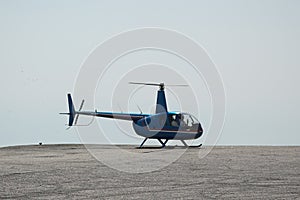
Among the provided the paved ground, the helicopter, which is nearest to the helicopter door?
the helicopter

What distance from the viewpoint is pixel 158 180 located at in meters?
19.9

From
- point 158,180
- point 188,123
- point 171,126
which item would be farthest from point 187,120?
point 158,180

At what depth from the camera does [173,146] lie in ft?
137

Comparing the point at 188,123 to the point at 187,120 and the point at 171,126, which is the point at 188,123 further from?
the point at 171,126

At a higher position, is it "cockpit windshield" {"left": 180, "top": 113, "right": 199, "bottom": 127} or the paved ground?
the paved ground

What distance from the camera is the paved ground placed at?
54.6ft

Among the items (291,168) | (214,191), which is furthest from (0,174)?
(291,168)

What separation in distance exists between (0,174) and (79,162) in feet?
18.9

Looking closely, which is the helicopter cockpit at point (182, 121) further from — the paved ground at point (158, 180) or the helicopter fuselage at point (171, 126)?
the paved ground at point (158, 180)

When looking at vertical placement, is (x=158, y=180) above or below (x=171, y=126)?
above

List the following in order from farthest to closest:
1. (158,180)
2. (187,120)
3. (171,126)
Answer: (171,126) → (187,120) → (158,180)

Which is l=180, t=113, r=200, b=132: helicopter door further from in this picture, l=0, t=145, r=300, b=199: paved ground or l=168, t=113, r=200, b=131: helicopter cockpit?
l=0, t=145, r=300, b=199: paved ground

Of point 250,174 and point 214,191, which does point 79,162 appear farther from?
point 214,191

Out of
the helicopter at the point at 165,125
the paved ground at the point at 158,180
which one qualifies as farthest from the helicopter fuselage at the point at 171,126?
the paved ground at the point at 158,180
